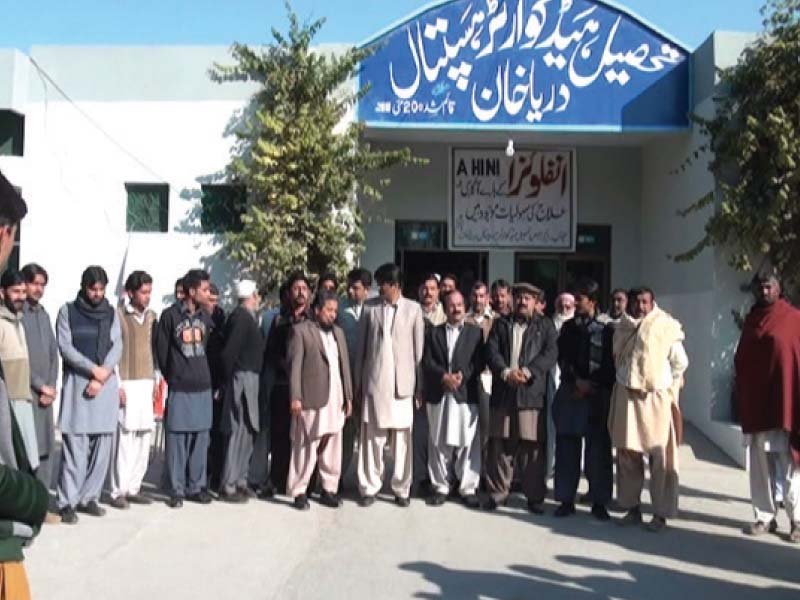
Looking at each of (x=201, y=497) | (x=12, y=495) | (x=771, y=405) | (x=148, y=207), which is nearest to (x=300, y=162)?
(x=148, y=207)

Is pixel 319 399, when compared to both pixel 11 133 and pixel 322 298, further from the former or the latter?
pixel 11 133

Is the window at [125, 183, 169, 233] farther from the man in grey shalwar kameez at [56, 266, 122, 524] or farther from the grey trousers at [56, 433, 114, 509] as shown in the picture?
the grey trousers at [56, 433, 114, 509]

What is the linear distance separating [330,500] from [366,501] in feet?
0.96

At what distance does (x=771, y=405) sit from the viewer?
6262 mm

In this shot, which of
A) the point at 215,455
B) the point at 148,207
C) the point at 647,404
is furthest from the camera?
the point at 148,207

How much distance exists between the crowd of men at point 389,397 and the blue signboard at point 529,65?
381 centimetres

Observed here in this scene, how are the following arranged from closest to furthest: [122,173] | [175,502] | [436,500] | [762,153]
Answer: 1. [175,502]
2. [436,500]
3. [762,153]
4. [122,173]

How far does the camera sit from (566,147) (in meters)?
12.3

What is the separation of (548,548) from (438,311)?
8.49 ft

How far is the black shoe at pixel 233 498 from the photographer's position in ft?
23.0

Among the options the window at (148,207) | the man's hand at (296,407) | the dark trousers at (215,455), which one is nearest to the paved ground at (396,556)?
the dark trousers at (215,455)

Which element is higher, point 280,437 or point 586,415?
point 586,415

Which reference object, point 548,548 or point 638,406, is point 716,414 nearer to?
point 638,406

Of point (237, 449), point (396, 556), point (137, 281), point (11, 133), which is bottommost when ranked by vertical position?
point (396, 556)
